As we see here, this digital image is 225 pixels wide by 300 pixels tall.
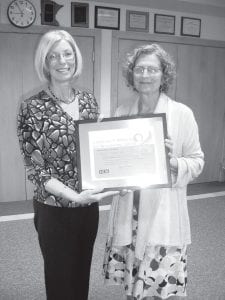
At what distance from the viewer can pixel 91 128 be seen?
55.2 inches

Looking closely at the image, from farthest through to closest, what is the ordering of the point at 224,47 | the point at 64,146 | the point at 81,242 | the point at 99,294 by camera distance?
1. the point at 224,47
2. the point at 99,294
3. the point at 81,242
4. the point at 64,146

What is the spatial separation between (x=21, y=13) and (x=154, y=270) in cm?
318

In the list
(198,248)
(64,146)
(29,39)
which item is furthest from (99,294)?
(29,39)

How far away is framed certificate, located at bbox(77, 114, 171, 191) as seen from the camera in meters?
1.41

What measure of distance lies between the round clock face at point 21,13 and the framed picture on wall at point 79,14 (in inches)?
17.8

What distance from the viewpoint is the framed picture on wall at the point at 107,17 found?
13.1 feet

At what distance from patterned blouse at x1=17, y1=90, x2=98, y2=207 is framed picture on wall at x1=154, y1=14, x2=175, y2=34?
3.33 meters

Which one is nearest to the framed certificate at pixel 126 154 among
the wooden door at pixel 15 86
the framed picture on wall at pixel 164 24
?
the wooden door at pixel 15 86

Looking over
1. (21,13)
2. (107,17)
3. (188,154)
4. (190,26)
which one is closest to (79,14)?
(107,17)

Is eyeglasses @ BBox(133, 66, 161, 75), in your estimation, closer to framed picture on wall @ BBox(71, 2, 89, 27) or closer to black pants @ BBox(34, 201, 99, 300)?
black pants @ BBox(34, 201, 99, 300)

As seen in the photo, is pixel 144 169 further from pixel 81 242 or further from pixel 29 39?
pixel 29 39

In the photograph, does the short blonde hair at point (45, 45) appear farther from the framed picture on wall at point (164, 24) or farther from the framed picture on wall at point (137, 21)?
the framed picture on wall at point (164, 24)

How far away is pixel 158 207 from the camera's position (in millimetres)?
1529

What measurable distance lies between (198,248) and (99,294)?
1110 millimetres
